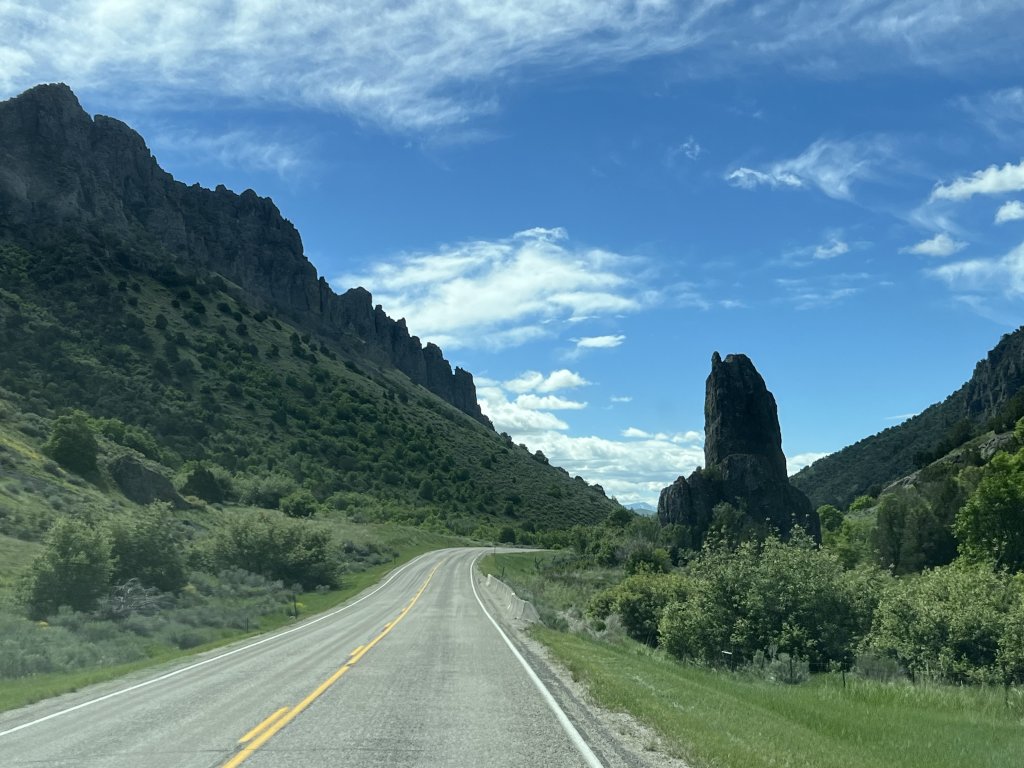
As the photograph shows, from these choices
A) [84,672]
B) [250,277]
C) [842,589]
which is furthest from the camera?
[250,277]

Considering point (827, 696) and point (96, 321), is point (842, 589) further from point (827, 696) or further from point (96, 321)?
point (96, 321)

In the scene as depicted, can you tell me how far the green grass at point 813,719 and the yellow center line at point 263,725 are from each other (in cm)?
515

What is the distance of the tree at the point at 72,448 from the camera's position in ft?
190

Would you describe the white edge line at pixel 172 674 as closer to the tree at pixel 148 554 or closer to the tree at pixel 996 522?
the tree at pixel 148 554

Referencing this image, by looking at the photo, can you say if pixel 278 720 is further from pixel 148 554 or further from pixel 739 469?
pixel 739 469

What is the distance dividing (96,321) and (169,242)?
56.8m

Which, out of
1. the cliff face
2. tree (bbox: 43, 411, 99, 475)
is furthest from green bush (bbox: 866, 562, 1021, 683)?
the cliff face

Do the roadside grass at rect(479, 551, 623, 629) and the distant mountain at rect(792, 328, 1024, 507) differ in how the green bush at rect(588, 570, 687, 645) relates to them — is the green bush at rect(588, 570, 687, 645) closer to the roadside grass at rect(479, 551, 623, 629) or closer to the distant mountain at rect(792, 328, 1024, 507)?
the roadside grass at rect(479, 551, 623, 629)

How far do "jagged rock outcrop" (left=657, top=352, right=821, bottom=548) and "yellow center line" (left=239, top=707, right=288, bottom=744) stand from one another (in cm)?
7871

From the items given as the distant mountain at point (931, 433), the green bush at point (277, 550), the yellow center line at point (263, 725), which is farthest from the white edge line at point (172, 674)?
the distant mountain at point (931, 433)

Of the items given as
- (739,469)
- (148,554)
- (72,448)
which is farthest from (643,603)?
(739,469)

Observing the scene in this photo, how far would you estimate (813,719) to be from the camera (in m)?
13.6

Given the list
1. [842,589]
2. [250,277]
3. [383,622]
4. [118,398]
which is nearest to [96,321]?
[118,398]

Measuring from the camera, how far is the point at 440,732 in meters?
10.4
